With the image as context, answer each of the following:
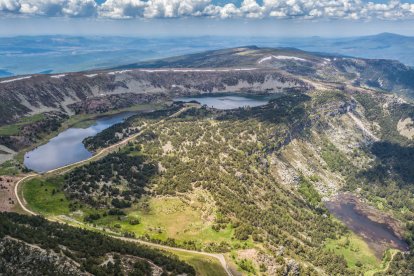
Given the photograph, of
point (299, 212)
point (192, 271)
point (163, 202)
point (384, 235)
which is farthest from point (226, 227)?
point (384, 235)

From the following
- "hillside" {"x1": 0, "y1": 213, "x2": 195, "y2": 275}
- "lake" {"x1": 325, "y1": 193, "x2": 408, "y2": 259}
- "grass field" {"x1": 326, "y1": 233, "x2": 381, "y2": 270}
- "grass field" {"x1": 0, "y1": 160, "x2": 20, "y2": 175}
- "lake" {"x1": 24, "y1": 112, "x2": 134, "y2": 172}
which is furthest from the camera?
"lake" {"x1": 24, "y1": 112, "x2": 134, "y2": 172}

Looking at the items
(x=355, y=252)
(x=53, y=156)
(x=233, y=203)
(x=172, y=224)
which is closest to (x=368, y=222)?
(x=355, y=252)

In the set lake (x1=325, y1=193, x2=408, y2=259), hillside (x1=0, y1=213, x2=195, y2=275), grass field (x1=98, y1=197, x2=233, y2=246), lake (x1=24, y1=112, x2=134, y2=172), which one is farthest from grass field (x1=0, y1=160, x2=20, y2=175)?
lake (x1=325, y1=193, x2=408, y2=259)

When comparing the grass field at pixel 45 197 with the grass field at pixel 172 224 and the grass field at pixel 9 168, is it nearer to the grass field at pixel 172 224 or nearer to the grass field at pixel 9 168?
the grass field at pixel 172 224

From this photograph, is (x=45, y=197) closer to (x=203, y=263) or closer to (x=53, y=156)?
(x=53, y=156)

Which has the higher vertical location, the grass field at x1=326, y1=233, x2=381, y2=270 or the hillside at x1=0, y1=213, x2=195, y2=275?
the hillside at x1=0, y1=213, x2=195, y2=275

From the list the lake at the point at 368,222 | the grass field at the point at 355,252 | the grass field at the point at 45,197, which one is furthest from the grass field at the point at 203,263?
the lake at the point at 368,222

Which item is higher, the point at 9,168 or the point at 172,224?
the point at 9,168

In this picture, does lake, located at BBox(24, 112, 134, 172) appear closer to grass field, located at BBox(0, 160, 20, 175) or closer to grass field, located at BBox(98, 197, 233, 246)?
grass field, located at BBox(0, 160, 20, 175)
